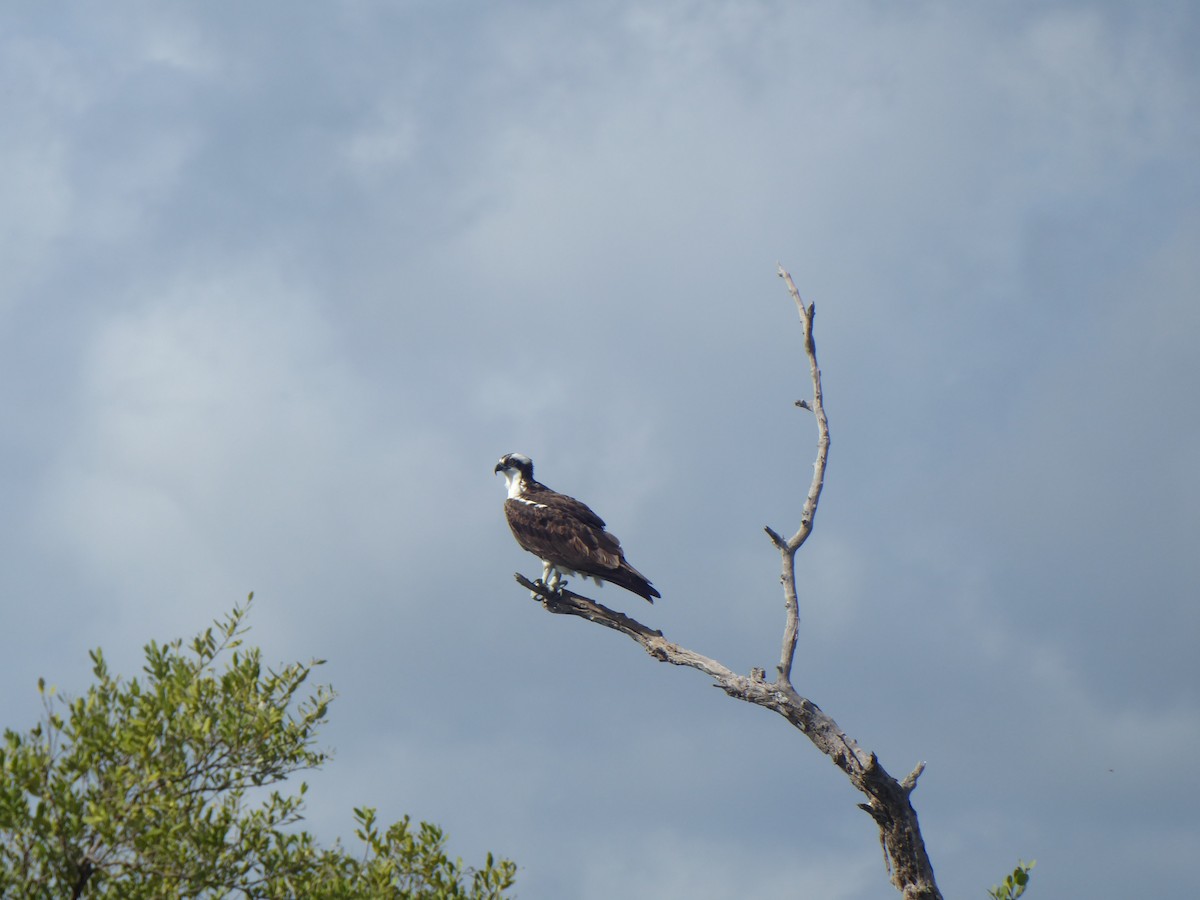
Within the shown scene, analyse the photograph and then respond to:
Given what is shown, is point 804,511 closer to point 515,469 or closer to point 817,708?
point 817,708

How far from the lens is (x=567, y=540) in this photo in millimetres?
16375

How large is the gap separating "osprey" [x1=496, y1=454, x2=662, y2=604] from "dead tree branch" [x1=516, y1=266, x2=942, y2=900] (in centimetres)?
189

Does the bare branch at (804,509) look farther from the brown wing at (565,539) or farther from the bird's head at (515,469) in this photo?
the bird's head at (515,469)

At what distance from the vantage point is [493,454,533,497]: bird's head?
62.8ft

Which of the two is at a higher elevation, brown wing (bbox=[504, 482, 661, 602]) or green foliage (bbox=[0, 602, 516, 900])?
brown wing (bbox=[504, 482, 661, 602])

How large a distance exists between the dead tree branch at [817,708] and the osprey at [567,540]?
1891 millimetres

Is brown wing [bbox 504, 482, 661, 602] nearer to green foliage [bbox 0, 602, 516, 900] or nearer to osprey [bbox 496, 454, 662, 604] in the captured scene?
osprey [bbox 496, 454, 662, 604]

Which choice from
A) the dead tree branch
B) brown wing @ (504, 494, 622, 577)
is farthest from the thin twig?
brown wing @ (504, 494, 622, 577)

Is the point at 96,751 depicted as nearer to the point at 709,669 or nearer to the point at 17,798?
Answer: the point at 17,798

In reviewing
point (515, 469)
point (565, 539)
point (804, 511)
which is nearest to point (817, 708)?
point (804, 511)

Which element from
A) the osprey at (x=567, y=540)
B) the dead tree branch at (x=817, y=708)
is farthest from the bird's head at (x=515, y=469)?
the dead tree branch at (x=817, y=708)

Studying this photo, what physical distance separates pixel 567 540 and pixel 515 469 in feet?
11.2

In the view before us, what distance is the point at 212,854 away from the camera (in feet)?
30.5

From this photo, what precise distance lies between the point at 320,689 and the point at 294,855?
1.41 metres
